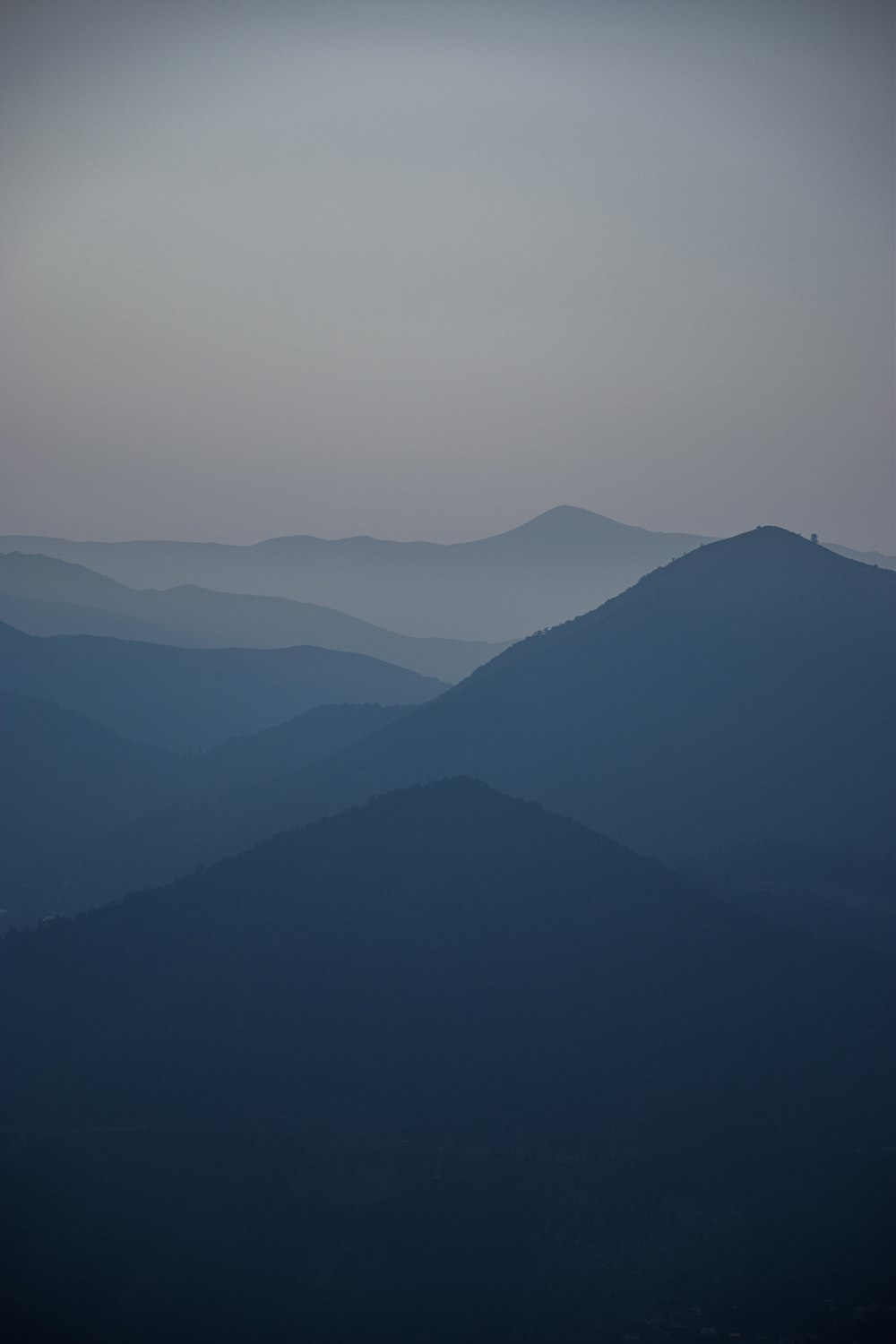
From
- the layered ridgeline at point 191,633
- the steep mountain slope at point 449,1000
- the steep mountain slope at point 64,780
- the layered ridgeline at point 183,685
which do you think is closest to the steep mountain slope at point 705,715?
the steep mountain slope at point 449,1000

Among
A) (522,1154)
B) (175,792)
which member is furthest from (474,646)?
(522,1154)

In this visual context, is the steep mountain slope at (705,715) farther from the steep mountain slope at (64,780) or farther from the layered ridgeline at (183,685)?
the layered ridgeline at (183,685)

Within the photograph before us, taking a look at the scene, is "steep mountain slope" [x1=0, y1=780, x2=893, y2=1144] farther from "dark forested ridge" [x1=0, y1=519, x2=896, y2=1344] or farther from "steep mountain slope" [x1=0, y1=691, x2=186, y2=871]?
"steep mountain slope" [x1=0, y1=691, x2=186, y2=871]

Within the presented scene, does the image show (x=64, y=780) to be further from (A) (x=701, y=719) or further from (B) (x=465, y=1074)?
(B) (x=465, y=1074)

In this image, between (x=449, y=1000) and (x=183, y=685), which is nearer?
(x=449, y=1000)

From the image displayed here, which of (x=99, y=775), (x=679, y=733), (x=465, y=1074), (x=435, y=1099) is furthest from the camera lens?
(x=99, y=775)

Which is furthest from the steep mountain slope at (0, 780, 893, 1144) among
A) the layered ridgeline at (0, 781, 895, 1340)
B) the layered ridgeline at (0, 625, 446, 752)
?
the layered ridgeline at (0, 625, 446, 752)

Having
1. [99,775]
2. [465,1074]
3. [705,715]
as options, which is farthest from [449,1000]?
[99,775]
